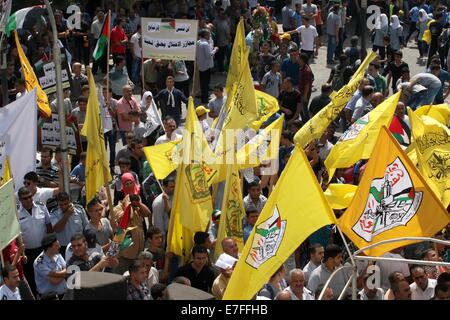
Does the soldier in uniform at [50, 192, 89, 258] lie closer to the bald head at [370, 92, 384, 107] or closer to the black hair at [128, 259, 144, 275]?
the black hair at [128, 259, 144, 275]

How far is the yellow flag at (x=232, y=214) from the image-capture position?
1262 cm

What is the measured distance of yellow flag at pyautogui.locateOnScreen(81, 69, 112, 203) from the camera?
551 inches

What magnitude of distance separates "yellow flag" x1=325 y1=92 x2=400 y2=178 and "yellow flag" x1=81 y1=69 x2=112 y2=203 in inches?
94.5

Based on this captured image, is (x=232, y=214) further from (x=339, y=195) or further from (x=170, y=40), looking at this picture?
(x=170, y=40)

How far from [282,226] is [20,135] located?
509 centimetres

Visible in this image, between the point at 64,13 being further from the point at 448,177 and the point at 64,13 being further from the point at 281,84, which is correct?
the point at 448,177

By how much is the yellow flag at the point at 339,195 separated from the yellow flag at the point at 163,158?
1732mm

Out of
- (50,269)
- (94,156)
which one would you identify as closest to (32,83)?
(94,156)

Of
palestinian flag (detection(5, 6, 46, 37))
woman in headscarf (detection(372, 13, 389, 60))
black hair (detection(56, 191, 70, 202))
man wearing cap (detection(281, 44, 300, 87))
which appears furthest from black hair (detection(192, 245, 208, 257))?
woman in headscarf (detection(372, 13, 389, 60))

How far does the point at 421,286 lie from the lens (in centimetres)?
1178

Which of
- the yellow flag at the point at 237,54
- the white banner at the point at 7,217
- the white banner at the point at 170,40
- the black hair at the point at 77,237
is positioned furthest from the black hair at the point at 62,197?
the white banner at the point at 170,40

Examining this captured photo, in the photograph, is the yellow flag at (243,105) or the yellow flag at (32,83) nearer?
the yellow flag at (243,105)

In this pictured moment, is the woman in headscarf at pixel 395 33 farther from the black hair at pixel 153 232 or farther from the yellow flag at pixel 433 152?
the black hair at pixel 153 232
